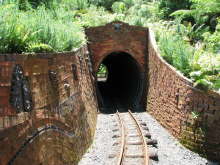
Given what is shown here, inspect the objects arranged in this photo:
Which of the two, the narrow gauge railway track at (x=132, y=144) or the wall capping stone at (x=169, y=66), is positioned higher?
the wall capping stone at (x=169, y=66)

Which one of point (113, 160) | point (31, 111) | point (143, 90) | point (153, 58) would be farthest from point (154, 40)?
point (31, 111)

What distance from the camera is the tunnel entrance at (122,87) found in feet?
65.2

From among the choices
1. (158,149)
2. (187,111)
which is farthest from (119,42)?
(158,149)

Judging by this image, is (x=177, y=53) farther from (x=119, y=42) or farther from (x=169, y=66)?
(x=119, y=42)

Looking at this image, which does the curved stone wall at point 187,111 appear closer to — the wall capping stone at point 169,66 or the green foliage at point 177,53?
the wall capping stone at point 169,66

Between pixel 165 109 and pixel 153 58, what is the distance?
3.77 meters

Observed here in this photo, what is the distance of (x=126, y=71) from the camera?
972 inches

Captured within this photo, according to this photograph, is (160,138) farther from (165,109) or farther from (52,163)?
(52,163)

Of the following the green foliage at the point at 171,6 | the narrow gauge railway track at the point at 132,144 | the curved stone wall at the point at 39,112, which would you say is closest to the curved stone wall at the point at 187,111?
the narrow gauge railway track at the point at 132,144

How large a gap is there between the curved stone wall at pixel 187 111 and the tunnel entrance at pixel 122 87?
3529 mm

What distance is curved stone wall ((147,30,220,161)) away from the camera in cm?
1126

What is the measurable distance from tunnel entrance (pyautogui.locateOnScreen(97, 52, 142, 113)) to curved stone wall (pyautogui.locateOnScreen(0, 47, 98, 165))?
316 inches

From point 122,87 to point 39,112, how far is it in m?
17.6

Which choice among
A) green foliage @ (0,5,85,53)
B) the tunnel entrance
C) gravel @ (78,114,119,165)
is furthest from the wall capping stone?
green foliage @ (0,5,85,53)
